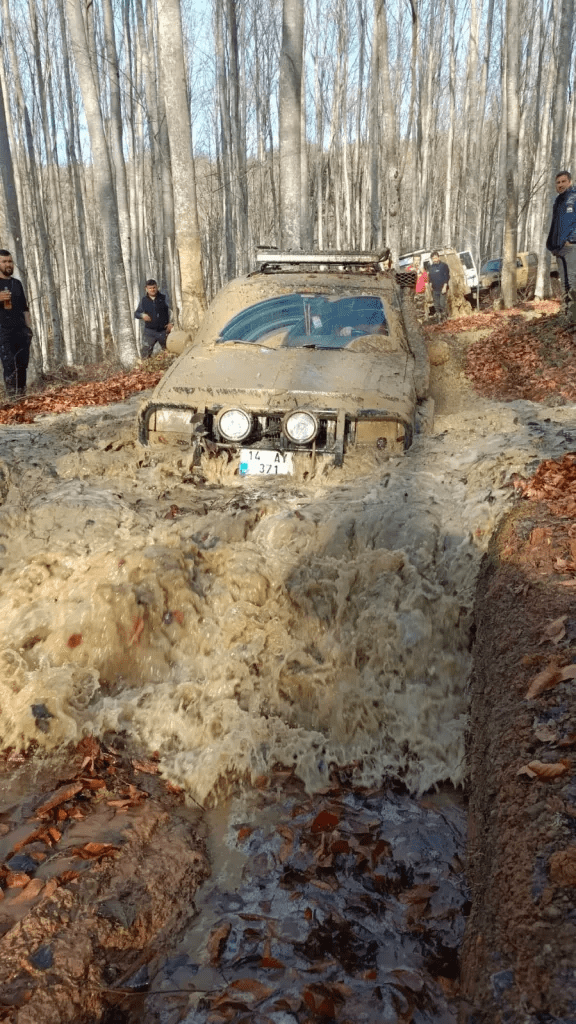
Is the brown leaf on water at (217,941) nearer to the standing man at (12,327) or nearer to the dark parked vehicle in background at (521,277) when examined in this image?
the standing man at (12,327)

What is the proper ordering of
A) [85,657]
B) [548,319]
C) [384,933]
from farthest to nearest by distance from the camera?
1. [548,319]
2. [85,657]
3. [384,933]

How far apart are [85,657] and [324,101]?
36.3 metres

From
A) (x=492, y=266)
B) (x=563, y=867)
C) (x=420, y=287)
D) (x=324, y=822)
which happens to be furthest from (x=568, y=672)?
(x=492, y=266)

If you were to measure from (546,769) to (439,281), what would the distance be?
1735 cm

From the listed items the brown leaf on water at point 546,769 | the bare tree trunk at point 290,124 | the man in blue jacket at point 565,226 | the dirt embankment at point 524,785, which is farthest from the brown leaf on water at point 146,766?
the bare tree trunk at point 290,124

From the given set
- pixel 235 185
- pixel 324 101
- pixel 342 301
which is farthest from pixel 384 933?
pixel 324 101

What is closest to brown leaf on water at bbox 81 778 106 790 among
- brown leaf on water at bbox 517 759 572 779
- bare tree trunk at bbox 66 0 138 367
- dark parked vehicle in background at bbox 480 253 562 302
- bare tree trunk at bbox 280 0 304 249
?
brown leaf on water at bbox 517 759 572 779

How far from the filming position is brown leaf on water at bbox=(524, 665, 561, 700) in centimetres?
271

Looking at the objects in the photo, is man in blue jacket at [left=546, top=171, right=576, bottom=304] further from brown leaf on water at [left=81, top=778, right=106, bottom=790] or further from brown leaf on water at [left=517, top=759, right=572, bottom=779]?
brown leaf on water at [left=81, top=778, right=106, bottom=790]

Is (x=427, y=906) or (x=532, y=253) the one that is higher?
(x=532, y=253)

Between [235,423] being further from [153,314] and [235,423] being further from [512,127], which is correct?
[512,127]

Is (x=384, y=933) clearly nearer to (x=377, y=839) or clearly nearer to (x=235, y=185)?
(x=377, y=839)

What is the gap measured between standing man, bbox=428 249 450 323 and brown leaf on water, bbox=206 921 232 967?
688 inches

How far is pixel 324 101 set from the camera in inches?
1318
